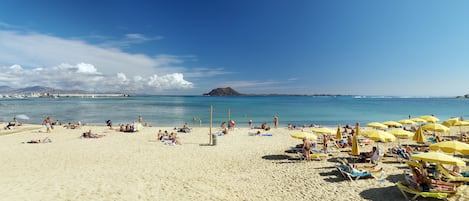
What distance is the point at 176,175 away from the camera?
935cm

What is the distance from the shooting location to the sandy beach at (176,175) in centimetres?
748

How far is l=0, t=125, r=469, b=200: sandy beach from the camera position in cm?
748

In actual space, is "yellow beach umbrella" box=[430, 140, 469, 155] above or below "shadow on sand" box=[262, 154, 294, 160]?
above

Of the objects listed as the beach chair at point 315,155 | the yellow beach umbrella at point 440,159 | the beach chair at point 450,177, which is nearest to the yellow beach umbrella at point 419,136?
the beach chair at point 315,155

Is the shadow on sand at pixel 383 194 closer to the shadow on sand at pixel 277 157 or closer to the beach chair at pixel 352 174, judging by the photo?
the beach chair at pixel 352 174

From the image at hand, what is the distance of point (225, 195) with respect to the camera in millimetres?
7484

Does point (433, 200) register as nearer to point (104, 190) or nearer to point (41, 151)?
point (104, 190)

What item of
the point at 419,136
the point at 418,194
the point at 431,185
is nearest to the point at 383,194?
the point at 418,194

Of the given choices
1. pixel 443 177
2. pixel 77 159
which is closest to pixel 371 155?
pixel 443 177

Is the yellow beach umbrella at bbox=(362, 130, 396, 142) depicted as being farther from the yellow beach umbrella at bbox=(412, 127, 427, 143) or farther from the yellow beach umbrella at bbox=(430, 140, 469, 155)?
the yellow beach umbrella at bbox=(412, 127, 427, 143)

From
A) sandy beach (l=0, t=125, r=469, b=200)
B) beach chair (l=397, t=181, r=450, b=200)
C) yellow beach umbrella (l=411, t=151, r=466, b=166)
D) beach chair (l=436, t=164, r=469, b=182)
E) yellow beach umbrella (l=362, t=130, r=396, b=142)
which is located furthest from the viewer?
yellow beach umbrella (l=362, t=130, r=396, b=142)

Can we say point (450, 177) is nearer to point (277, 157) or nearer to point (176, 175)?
point (277, 157)

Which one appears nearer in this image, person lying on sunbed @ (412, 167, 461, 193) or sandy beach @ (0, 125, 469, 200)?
person lying on sunbed @ (412, 167, 461, 193)

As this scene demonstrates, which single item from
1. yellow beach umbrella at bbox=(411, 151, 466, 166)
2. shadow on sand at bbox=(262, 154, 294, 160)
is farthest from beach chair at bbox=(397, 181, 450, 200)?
shadow on sand at bbox=(262, 154, 294, 160)
